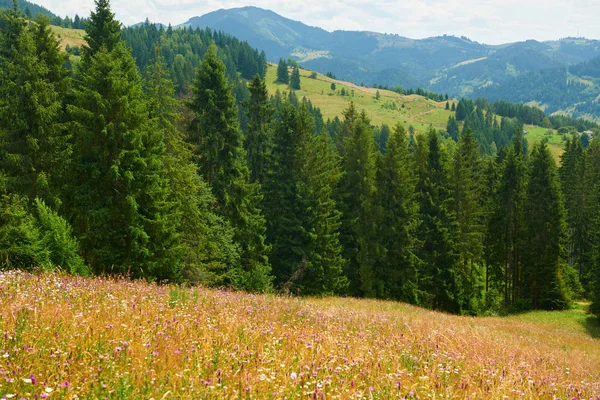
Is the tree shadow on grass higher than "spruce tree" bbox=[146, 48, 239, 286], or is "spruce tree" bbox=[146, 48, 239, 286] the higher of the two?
"spruce tree" bbox=[146, 48, 239, 286]

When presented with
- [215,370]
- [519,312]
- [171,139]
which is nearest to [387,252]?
[519,312]

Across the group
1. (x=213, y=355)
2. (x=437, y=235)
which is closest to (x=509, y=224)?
(x=437, y=235)

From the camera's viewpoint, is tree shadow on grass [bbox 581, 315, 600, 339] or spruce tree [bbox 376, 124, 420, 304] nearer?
tree shadow on grass [bbox 581, 315, 600, 339]

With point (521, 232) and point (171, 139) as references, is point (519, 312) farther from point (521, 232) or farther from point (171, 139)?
point (171, 139)

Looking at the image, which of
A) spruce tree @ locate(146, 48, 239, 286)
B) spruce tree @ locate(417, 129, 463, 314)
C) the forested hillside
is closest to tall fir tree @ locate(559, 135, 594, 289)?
the forested hillside

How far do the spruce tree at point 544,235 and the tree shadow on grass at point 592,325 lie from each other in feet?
16.6

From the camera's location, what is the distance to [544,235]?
158 feet

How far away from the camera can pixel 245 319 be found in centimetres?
814

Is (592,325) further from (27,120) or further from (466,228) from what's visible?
(27,120)

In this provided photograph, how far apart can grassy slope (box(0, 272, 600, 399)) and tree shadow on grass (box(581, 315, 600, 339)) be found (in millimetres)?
32525

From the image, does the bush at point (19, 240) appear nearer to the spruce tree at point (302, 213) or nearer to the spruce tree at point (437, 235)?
the spruce tree at point (302, 213)

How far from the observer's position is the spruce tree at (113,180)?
20078 millimetres

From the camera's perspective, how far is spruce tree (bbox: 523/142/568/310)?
47.5 meters

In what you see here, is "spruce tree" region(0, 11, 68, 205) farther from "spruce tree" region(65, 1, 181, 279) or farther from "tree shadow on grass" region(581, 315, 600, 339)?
"tree shadow on grass" region(581, 315, 600, 339)
